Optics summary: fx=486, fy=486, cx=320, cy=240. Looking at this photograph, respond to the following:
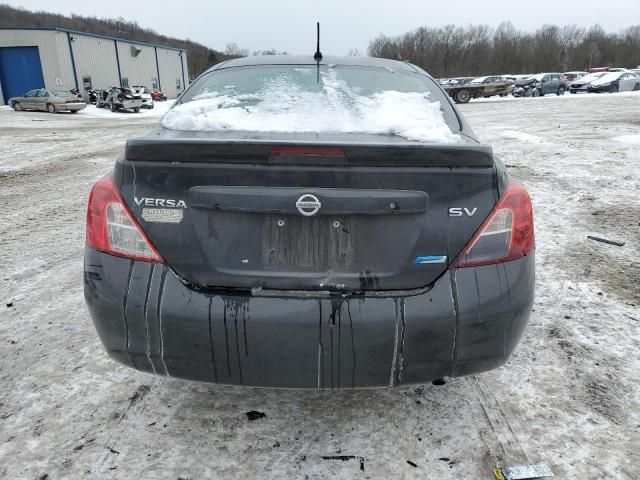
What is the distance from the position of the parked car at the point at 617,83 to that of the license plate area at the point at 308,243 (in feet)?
135

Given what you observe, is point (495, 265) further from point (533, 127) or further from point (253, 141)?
point (533, 127)

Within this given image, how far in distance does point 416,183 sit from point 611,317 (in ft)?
7.40

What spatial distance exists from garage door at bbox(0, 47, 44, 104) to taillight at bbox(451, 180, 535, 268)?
44.7 m

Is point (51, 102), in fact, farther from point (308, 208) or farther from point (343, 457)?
point (343, 457)

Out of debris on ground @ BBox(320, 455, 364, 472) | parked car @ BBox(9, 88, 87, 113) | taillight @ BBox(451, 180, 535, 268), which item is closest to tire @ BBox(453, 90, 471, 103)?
parked car @ BBox(9, 88, 87, 113)

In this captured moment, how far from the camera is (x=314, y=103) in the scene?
260cm

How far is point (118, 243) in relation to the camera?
1912 mm

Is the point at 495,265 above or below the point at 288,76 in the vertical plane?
below

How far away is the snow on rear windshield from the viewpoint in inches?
89.7

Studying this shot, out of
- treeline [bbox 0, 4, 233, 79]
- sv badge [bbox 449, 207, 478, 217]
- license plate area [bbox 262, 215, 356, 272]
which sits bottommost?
license plate area [bbox 262, 215, 356, 272]

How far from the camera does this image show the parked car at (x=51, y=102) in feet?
94.6

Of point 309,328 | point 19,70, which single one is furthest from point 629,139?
point 19,70

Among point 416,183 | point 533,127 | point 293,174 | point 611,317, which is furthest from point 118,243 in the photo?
point 533,127

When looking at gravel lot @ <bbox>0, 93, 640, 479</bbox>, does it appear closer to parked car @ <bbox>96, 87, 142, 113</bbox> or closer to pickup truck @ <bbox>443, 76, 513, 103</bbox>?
parked car @ <bbox>96, 87, 142, 113</bbox>
